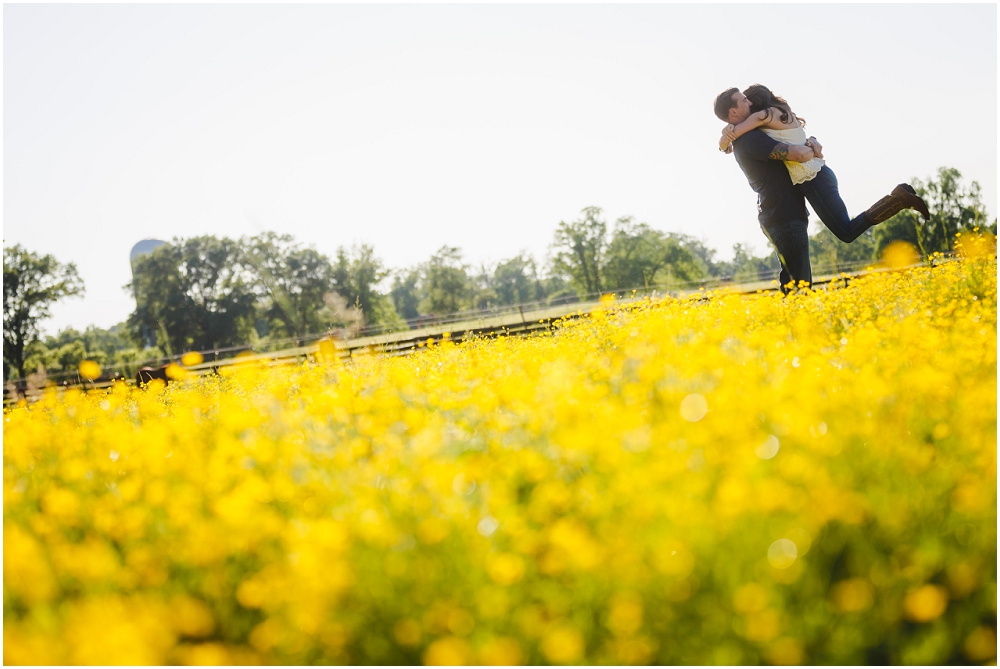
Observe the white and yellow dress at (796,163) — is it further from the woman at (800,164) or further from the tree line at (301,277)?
the tree line at (301,277)

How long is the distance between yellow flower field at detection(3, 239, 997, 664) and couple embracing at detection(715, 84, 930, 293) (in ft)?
8.41

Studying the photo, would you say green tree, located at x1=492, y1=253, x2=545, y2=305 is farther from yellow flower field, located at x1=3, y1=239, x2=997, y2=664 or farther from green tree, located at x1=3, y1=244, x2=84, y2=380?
yellow flower field, located at x1=3, y1=239, x2=997, y2=664

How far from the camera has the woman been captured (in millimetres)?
4980

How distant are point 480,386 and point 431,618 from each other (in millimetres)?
1824

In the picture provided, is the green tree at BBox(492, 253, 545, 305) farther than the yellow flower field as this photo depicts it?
Yes

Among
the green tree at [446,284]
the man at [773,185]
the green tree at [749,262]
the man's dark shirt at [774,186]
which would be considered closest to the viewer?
the man at [773,185]

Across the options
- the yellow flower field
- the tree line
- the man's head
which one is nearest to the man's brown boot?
the man's head

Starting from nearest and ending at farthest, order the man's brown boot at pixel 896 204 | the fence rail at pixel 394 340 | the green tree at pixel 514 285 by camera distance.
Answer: the man's brown boot at pixel 896 204 < the fence rail at pixel 394 340 < the green tree at pixel 514 285

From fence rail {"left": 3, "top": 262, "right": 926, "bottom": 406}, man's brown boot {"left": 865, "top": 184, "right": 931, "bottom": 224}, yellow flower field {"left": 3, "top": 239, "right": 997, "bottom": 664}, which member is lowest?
yellow flower field {"left": 3, "top": 239, "right": 997, "bottom": 664}

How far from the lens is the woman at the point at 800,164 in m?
4.98

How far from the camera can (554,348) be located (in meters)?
4.87

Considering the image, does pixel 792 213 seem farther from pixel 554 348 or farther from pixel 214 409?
pixel 214 409

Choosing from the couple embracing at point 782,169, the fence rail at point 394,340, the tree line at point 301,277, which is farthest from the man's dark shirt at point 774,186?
the tree line at point 301,277

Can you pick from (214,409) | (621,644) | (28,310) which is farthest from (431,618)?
(28,310)
